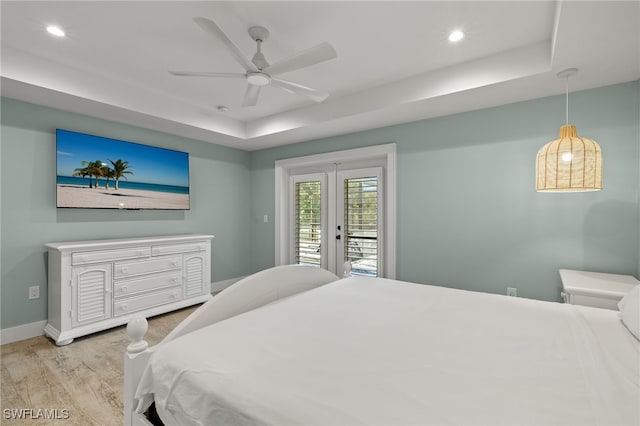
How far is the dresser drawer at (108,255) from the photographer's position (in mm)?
2766

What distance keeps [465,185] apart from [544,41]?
132cm

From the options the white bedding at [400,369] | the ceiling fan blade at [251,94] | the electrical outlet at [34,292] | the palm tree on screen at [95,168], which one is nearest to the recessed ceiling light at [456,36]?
the ceiling fan blade at [251,94]

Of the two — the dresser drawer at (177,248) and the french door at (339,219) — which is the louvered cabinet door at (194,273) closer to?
the dresser drawer at (177,248)

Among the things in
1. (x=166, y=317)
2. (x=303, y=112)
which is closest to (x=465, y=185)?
(x=303, y=112)

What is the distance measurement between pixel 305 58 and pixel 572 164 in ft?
6.40

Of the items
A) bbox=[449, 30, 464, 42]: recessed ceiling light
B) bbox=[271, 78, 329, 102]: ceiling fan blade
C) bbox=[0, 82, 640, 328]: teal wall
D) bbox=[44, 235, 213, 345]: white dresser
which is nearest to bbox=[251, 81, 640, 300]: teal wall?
bbox=[0, 82, 640, 328]: teal wall

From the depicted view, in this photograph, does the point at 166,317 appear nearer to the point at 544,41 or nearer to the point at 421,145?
the point at 421,145

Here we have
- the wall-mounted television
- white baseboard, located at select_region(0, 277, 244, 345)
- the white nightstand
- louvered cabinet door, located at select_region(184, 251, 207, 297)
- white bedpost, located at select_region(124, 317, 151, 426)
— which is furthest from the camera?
louvered cabinet door, located at select_region(184, 251, 207, 297)

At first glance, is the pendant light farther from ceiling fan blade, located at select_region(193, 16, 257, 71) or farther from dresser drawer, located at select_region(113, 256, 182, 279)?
dresser drawer, located at select_region(113, 256, 182, 279)

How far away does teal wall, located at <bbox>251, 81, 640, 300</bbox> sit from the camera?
239 cm

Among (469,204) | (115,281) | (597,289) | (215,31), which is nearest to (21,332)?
(115,281)

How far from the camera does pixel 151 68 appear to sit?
268 cm

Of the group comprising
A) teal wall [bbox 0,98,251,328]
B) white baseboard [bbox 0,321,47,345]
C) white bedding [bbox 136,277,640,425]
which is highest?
teal wall [bbox 0,98,251,328]

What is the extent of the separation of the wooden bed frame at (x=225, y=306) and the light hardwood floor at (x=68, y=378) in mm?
752
